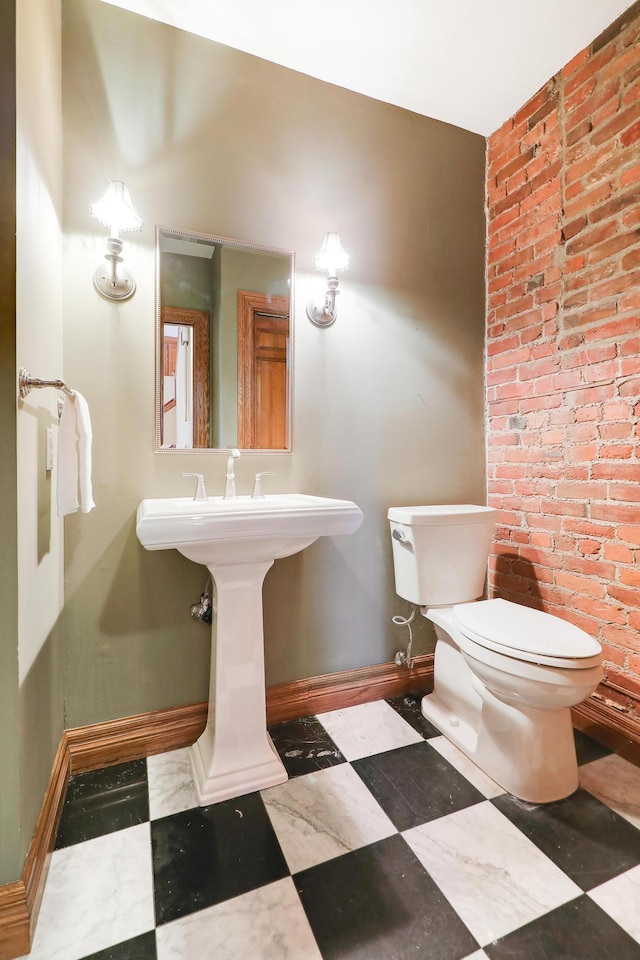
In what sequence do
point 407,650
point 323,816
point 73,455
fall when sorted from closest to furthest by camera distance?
point 73,455, point 323,816, point 407,650

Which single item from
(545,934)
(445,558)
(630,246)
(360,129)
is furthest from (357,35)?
(545,934)

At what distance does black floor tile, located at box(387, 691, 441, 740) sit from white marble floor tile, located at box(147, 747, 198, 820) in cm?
84

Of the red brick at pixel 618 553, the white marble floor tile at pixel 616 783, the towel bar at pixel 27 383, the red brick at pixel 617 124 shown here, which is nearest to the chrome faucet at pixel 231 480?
the towel bar at pixel 27 383

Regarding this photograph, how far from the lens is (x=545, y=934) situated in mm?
947

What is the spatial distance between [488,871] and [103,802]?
1.09m

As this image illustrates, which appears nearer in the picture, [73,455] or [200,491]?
[73,455]

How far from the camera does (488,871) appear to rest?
3.59ft

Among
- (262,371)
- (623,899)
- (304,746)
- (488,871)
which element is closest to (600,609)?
(623,899)

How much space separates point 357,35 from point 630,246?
1.24 metres

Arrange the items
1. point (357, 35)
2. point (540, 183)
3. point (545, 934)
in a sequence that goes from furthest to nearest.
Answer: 1. point (540, 183)
2. point (357, 35)
3. point (545, 934)

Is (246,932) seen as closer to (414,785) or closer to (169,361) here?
(414,785)

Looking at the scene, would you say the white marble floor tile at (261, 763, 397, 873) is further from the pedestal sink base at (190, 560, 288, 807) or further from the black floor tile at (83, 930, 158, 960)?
the black floor tile at (83, 930, 158, 960)

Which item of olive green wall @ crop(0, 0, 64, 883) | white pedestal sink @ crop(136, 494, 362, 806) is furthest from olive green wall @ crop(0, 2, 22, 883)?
white pedestal sink @ crop(136, 494, 362, 806)

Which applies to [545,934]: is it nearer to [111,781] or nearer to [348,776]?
[348,776]
